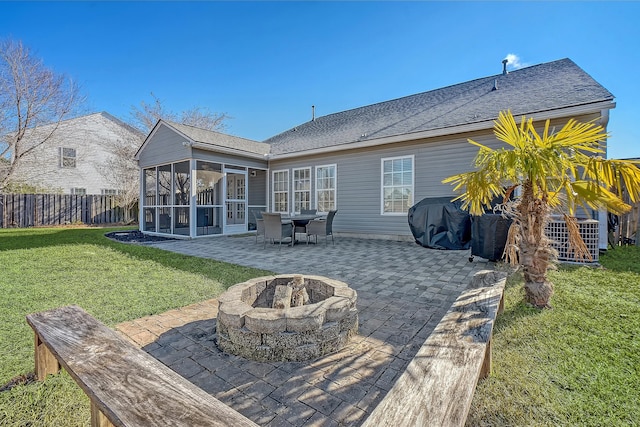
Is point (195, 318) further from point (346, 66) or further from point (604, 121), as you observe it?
point (346, 66)

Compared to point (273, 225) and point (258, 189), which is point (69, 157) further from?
point (273, 225)

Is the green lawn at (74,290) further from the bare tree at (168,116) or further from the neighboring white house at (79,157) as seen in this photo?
the bare tree at (168,116)

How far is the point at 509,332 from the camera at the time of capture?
2.45m

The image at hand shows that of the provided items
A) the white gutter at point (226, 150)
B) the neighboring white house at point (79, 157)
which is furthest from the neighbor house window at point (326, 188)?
the neighboring white house at point (79, 157)

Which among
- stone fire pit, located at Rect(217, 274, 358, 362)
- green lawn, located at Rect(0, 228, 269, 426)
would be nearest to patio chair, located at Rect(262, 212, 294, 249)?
green lawn, located at Rect(0, 228, 269, 426)

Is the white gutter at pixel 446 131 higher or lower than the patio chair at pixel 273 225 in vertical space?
higher

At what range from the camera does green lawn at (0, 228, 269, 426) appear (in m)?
1.69

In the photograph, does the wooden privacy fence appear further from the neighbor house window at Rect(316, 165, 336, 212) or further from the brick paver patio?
the brick paver patio

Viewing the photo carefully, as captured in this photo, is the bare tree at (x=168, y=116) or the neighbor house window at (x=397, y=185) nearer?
the neighbor house window at (x=397, y=185)

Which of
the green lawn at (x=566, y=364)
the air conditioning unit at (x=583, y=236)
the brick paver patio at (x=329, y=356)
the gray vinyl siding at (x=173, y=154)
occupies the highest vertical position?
the gray vinyl siding at (x=173, y=154)

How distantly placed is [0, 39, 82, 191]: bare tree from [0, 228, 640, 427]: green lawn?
11677mm

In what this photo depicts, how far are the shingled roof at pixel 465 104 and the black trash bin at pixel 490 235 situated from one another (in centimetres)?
305

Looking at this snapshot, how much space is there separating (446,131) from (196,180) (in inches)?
326

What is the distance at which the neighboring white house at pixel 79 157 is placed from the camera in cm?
1402
